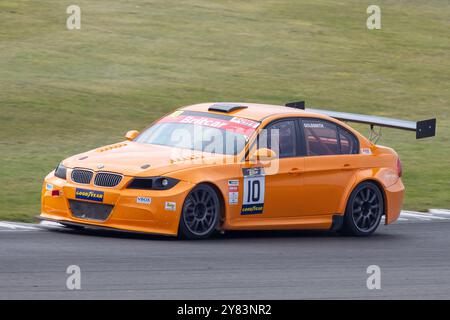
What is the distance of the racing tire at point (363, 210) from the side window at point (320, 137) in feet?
1.83

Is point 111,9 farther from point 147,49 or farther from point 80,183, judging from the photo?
point 80,183

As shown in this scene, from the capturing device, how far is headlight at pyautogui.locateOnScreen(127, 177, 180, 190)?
41.0 ft

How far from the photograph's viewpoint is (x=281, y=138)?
13.8 metres

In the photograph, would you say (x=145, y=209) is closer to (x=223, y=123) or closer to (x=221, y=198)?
(x=221, y=198)

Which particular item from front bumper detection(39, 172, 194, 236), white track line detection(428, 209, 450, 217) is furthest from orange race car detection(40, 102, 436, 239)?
white track line detection(428, 209, 450, 217)

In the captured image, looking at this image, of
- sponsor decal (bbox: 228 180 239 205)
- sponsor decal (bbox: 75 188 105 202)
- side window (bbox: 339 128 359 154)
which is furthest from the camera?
side window (bbox: 339 128 359 154)

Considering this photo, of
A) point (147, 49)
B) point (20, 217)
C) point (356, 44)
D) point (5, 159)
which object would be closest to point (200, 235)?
point (20, 217)

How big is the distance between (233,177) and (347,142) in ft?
6.69

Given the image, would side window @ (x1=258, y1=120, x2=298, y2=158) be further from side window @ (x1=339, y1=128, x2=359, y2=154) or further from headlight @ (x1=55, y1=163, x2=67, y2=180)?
headlight @ (x1=55, y1=163, x2=67, y2=180)

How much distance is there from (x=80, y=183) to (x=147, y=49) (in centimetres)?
2001

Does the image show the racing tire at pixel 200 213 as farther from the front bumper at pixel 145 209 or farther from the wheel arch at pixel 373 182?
the wheel arch at pixel 373 182

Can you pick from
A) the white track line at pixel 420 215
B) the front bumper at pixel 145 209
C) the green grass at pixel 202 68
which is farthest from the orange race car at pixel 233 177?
the green grass at pixel 202 68

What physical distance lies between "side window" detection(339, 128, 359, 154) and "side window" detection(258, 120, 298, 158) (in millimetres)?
757

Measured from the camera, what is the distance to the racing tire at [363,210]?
46.5 feet
